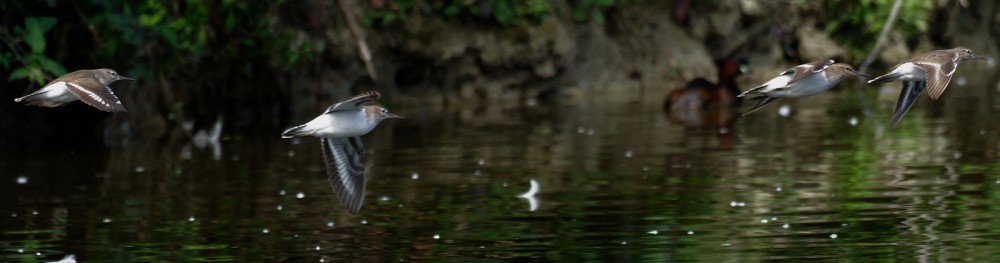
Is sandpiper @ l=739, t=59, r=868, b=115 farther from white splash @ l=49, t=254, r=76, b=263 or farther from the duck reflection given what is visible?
the duck reflection

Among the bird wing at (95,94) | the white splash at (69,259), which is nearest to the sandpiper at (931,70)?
the bird wing at (95,94)

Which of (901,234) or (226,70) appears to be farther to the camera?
(226,70)

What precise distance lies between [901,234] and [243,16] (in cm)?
1023

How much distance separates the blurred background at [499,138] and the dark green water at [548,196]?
4 cm

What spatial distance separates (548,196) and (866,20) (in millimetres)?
14995

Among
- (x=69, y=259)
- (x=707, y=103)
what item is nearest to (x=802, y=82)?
(x=69, y=259)

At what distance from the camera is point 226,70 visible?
21.6 m

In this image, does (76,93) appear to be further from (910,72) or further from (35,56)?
(35,56)

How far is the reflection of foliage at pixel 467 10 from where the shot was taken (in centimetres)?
2298

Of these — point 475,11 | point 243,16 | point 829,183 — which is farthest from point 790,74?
point 475,11

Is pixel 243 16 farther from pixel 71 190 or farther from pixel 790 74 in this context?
pixel 790 74

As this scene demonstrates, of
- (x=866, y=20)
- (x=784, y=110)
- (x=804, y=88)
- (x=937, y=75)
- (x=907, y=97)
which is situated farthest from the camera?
(x=866, y=20)

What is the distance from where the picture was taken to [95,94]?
8.91 m

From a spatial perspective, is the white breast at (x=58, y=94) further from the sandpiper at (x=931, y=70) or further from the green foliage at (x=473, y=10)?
the green foliage at (x=473, y=10)
